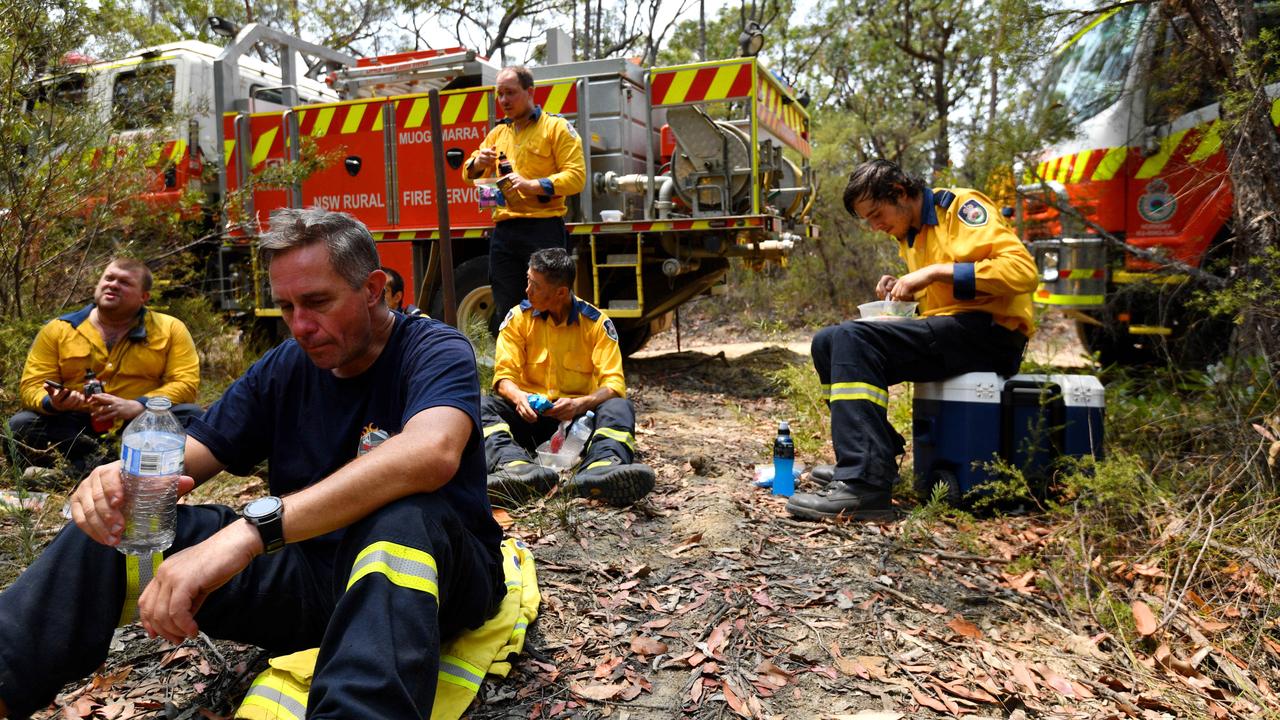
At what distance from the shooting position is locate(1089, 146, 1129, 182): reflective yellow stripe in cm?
558

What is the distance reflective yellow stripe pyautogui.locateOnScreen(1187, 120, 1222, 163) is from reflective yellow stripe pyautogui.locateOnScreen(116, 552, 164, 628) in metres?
4.45

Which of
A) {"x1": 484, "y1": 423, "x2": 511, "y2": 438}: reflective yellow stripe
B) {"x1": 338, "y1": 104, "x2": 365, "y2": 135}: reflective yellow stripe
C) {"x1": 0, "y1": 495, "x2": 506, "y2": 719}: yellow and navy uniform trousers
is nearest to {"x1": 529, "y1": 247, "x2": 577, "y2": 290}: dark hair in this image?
{"x1": 484, "y1": 423, "x2": 511, "y2": 438}: reflective yellow stripe

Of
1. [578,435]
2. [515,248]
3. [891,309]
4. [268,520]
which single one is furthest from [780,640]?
[515,248]

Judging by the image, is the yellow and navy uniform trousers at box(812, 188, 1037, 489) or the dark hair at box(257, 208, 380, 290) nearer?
the dark hair at box(257, 208, 380, 290)

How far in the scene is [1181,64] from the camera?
470cm

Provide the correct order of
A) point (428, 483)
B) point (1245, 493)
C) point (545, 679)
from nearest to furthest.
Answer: point (428, 483)
point (545, 679)
point (1245, 493)

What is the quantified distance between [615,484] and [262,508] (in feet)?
6.99

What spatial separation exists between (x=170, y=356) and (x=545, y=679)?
3.12 metres

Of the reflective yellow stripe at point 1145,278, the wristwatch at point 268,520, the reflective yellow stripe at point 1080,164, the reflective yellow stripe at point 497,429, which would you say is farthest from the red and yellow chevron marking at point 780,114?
the wristwatch at point 268,520

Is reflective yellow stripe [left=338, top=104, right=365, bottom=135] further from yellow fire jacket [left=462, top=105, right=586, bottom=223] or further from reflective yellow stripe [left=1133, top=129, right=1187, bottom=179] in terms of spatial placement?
reflective yellow stripe [left=1133, top=129, right=1187, bottom=179]

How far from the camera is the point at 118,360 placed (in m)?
4.52

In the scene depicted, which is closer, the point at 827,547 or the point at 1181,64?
the point at 827,547

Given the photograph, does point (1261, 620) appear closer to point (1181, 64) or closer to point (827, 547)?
point (827, 547)

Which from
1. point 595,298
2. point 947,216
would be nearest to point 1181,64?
point 947,216
